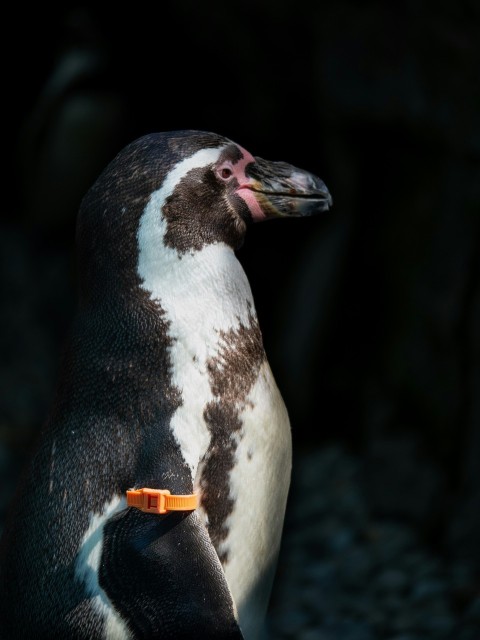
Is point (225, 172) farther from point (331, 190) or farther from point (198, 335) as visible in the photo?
point (331, 190)

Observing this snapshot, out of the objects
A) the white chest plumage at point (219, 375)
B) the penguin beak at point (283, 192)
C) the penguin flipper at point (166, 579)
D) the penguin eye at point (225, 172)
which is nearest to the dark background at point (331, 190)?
the penguin beak at point (283, 192)

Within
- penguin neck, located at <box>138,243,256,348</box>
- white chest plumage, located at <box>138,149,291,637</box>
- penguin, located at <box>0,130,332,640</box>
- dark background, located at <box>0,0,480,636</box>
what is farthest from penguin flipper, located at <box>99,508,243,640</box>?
dark background, located at <box>0,0,480,636</box>

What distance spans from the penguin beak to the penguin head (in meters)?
0.04

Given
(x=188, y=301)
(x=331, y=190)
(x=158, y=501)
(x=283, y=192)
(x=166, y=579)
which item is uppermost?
(x=283, y=192)

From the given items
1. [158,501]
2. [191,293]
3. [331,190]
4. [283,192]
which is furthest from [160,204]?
[331,190]

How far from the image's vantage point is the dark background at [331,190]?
402cm

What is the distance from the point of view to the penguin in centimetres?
188

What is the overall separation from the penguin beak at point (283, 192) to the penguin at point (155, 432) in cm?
6

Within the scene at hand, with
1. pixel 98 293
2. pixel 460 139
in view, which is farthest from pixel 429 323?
pixel 98 293

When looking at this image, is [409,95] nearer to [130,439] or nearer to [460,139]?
[460,139]

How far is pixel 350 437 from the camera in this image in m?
5.04

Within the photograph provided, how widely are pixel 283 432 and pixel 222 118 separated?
355 cm

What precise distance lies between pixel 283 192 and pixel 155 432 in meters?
0.58

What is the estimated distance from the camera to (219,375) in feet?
6.54
